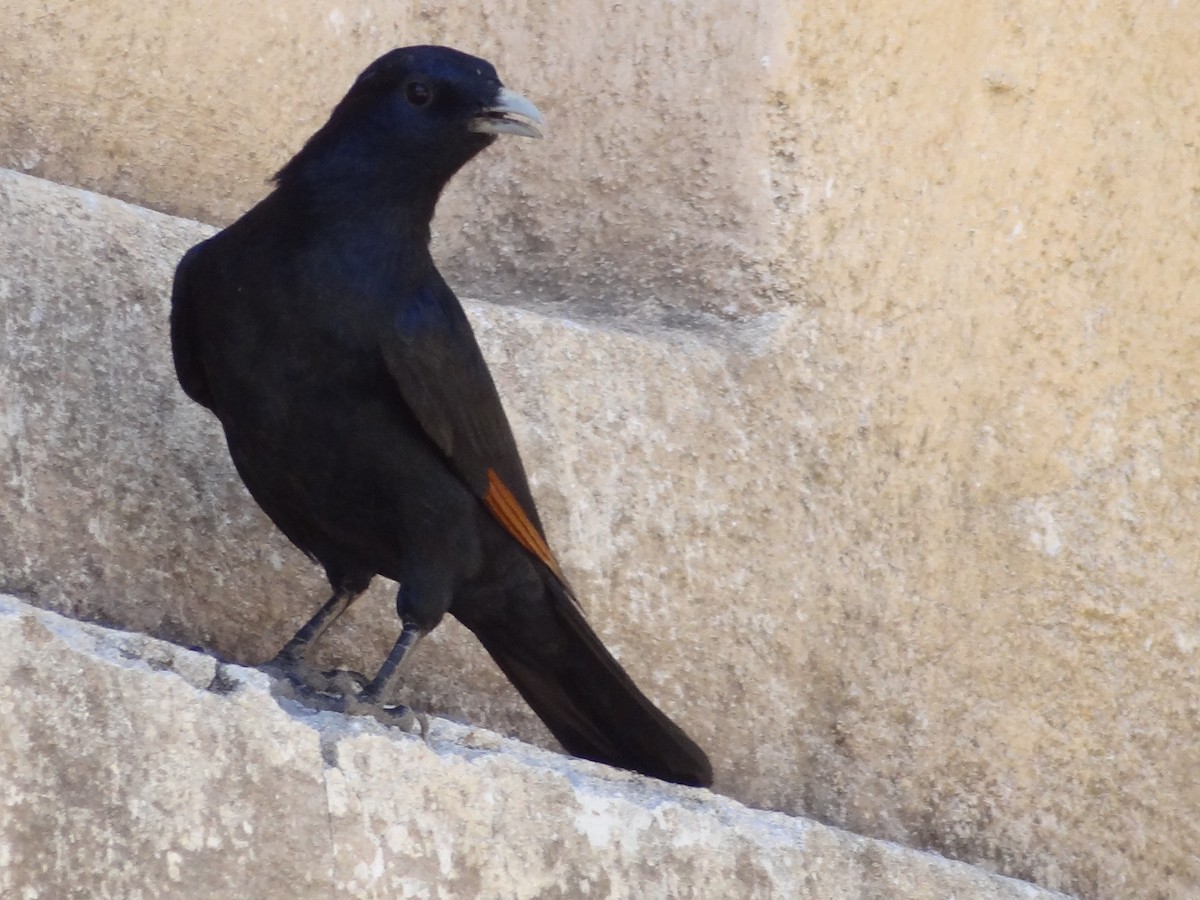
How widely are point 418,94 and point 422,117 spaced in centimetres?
5

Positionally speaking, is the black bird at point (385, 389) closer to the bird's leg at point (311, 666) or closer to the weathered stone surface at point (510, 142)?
the bird's leg at point (311, 666)

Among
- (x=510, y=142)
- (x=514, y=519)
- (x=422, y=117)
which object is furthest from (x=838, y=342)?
(x=422, y=117)

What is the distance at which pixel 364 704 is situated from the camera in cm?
316

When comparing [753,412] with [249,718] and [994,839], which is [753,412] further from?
[249,718]

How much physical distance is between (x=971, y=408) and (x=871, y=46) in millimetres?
1003

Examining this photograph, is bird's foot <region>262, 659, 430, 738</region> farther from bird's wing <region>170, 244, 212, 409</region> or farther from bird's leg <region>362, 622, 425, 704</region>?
bird's wing <region>170, 244, 212, 409</region>

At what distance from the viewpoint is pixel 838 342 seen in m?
4.43

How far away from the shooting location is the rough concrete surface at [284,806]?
2.45 metres

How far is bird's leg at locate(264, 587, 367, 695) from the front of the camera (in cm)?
327

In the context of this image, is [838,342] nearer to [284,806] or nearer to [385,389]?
[385,389]

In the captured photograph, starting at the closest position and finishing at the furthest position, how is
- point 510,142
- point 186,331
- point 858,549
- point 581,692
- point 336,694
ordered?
point 336,694 → point 186,331 → point 581,692 → point 858,549 → point 510,142

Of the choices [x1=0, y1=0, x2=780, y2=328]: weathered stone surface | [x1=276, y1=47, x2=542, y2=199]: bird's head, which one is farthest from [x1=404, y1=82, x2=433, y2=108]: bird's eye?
[x1=0, y1=0, x2=780, y2=328]: weathered stone surface

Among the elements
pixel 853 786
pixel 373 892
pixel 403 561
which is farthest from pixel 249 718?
pixel 853 786

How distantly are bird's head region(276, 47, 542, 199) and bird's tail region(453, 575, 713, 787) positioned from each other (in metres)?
0.92
